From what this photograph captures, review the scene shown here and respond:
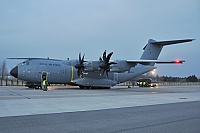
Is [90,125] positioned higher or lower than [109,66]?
lower

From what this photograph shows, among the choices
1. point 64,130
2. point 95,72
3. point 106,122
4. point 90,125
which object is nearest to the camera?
point 64,130

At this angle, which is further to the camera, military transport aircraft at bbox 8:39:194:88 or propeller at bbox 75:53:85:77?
propeller at bbox 75:53:85:77

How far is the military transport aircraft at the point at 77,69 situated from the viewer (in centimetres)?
2698

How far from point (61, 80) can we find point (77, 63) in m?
3.03

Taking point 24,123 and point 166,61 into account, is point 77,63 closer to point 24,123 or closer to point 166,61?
point 166,61

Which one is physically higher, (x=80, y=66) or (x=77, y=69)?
(x=80, y=66)

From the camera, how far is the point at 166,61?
27.0 metres

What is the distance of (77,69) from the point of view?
29109mm

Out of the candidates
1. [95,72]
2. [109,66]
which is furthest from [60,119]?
[95,72]

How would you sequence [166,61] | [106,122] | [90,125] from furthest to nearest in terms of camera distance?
[166,61] → [106,122] → [90,125]

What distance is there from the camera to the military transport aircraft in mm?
26984

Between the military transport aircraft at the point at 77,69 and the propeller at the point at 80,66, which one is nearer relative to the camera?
the military transport aircraft at the point at 77,69

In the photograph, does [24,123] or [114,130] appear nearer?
[114,130]

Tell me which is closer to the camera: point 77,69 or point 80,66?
point 80,66
